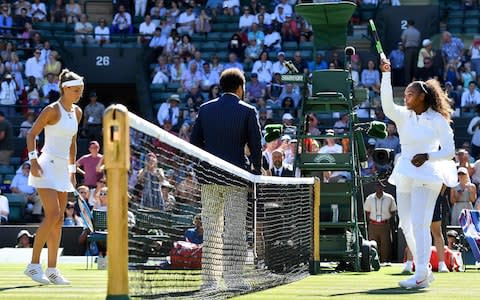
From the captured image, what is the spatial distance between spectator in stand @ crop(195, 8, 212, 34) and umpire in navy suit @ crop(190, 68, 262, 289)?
18.9 meters

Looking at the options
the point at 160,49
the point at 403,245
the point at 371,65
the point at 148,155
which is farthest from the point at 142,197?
the point at 160,49

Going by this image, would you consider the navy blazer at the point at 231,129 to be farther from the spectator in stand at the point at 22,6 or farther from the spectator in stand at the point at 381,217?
the spectator in stand at the point at 22,6

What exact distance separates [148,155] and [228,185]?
2.66m

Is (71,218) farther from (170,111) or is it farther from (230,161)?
(230,161)

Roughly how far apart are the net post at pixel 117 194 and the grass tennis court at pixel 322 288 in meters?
2.82

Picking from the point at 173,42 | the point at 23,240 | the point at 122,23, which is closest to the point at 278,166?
the point at 23,240

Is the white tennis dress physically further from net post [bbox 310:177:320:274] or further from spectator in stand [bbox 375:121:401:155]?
spectator in stand [bbox 375:121:401:155]

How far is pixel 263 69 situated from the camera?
90.8 feet

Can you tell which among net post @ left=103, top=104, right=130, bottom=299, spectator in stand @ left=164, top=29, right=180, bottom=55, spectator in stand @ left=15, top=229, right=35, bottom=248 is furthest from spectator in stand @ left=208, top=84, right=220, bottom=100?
net post @ left=103, top=104, right=130, bottom=299

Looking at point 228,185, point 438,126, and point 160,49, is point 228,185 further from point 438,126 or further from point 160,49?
point 160,49

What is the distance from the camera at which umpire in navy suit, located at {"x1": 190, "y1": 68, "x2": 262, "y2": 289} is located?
10.4m

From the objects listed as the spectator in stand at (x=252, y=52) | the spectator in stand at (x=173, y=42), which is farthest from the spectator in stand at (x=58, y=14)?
the spectator in stand at (x=252, y=52)

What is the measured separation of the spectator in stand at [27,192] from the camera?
77.3ft

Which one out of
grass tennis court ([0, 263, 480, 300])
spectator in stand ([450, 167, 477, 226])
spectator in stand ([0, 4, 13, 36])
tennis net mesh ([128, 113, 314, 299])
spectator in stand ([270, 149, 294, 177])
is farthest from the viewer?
spectator in stand ([0, 4, 13, 36])
